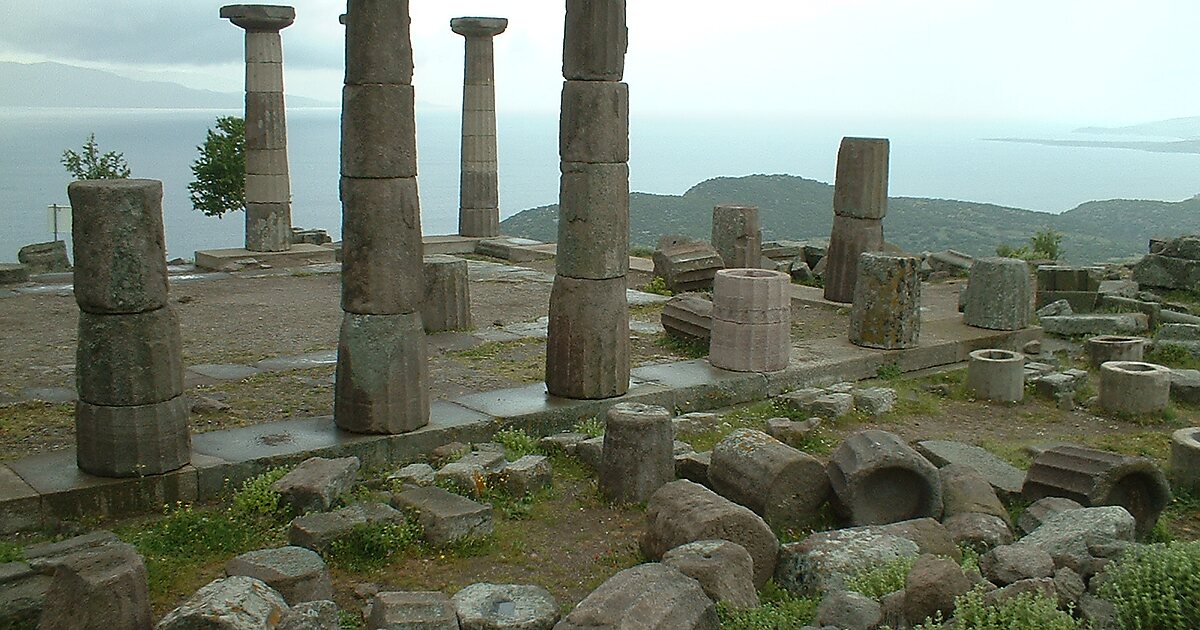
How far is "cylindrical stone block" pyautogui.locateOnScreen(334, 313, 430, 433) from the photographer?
9.08 meters

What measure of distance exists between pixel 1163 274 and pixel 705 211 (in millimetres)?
36695

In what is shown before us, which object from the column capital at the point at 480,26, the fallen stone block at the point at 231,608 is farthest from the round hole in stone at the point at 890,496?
the column capital at the point at 480,26

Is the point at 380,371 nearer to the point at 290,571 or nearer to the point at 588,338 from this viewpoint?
the point at 588,338

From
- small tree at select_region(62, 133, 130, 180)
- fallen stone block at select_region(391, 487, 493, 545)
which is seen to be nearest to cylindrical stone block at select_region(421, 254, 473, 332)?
fallen stone block at select_region(391, 487, 493, 545)

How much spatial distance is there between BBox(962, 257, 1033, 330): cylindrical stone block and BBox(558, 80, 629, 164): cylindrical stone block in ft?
21.1

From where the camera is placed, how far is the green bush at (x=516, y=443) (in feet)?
30.3

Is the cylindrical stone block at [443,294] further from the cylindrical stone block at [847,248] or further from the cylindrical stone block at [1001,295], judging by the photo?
the cylindrical stone block at [1001,295]

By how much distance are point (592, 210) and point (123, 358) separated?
166 inches

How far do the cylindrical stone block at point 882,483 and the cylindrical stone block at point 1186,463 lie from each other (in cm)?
223

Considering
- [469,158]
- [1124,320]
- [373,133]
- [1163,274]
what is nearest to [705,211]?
[469,158]

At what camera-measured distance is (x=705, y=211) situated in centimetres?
5466

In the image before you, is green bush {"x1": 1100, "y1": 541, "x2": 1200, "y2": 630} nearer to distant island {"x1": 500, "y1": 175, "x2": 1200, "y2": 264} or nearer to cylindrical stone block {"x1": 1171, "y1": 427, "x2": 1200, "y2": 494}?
cylindrical stone block {"x1": 1171, "y1": 427, "x2": 1200, "y2": 494}

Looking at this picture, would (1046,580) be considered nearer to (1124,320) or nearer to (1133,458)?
(1133,458)

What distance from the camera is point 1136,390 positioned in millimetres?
11141
